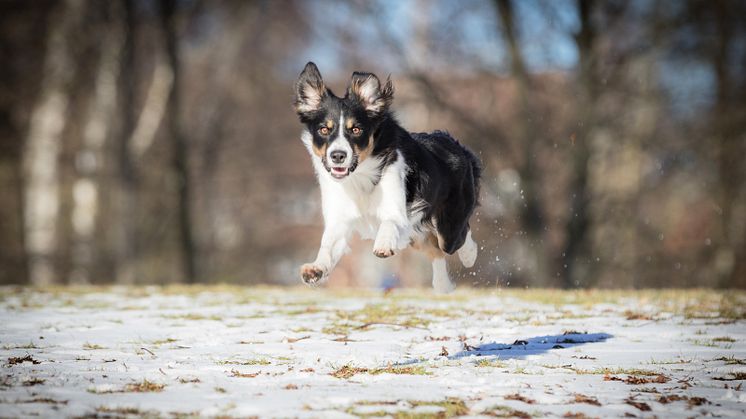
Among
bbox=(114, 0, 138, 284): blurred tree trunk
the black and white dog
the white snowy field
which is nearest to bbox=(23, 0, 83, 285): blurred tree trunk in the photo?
bbox=(114, 0, 138, 284): blurred tree trunk

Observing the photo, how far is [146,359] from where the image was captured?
18.0 feet

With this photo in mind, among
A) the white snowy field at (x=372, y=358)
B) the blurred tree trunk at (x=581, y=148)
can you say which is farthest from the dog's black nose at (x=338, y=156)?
the blurred tree trunk at (x=581, y=148)

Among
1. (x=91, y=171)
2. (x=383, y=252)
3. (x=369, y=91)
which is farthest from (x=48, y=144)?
(x=383, y=252)

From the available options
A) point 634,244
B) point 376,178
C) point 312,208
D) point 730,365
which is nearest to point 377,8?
point 634,244

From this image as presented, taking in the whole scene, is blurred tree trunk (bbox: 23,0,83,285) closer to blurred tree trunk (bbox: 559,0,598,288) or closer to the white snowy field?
blurred tree trunk (bbox: 559,0,598,288)

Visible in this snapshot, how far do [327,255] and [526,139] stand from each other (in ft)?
42.1

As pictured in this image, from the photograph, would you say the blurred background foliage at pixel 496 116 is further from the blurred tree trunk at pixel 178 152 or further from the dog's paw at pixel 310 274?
the dog's paw at pixel 310 274

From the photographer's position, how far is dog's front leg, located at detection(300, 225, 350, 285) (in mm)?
5695

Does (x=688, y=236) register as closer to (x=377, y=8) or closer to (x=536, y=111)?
(x=536, y=111)

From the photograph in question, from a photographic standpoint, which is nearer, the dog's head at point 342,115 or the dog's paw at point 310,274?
the dog's paw at point 310,274

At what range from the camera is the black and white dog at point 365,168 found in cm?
614

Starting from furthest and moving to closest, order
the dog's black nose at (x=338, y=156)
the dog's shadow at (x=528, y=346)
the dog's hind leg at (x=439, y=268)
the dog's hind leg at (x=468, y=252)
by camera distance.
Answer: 1. the dog's hind leg at (x=468, y=252)
2. the dog's hind leg at (x=439, y=268)
3. the dog's black nose at (x=338, y=156)
4. the dog's shadow at (x=528, y=346)

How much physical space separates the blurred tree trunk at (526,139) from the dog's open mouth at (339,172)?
41.3 ft

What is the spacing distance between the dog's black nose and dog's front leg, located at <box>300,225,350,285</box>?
0.58 meters
